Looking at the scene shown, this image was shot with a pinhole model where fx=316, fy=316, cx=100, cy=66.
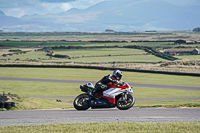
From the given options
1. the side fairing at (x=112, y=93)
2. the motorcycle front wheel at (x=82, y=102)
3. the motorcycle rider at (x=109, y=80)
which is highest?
the motorcycle rider at (x=109, y=80)

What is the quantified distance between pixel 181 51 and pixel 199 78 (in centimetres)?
7582

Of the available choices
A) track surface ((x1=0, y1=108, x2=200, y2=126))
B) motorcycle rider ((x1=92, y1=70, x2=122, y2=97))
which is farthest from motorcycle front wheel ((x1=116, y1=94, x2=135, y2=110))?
motorcycle rider ((x1=92, y1=70, x2=122, y2=97))

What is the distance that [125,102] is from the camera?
1797cm

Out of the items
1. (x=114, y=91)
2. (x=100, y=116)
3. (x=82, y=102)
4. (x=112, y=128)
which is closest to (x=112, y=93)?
(x=114, y=91)

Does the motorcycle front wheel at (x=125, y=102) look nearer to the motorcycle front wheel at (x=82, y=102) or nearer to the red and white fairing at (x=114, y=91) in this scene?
the red and white fairing at (x=114, y=91)

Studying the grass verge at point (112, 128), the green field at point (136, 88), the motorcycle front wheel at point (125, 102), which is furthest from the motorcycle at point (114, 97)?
the green field at point (136, 88)

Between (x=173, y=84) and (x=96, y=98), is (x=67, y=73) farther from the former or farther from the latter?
(x=96, y=98)

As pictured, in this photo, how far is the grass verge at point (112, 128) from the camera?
530 inches

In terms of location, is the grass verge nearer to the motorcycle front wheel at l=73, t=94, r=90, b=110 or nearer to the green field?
the motorcycle front wheel at l=73, t=94, r=90, b=110

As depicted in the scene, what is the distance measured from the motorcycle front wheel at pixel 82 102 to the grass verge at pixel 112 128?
151 inches

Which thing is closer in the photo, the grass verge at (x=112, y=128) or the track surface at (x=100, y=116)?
the grass verge at (x=112, y=128)

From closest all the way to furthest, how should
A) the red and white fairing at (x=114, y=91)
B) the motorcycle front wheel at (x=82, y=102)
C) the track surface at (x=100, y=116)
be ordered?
the track surface at (x=100, y=116) → the red and white fairing at (x=114, y=91) → the motorcycle front wheel at (x=82, y=102)

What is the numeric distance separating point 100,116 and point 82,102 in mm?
1930

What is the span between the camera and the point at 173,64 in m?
91.6
